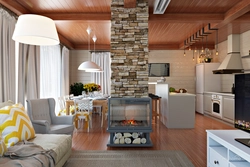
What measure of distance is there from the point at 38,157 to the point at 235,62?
6040 mm

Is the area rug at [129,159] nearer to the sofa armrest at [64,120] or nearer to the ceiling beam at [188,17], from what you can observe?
the sofa armrest at [64,120]

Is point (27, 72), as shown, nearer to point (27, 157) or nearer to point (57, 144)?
point (57, 144)

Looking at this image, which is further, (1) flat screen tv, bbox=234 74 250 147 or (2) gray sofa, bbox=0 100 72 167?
(2) gray sofa, bbox=0 100 72 167

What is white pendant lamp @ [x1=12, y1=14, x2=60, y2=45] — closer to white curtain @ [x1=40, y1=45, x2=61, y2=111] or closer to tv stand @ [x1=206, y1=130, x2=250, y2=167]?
tv stand @ [x1=206, y1=130, x2=250, y2=167]

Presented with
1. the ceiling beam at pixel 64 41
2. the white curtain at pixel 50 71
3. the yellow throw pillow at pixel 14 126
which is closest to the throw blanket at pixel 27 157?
the yellow throw pillow at pixel 14 126

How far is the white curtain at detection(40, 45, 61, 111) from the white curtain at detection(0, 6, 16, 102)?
1.76 meters

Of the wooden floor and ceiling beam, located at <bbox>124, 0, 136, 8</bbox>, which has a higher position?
ceiling beam, located at <bbox>124, 0, 136, 8</bbox>

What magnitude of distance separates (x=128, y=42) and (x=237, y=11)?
2.27 meters

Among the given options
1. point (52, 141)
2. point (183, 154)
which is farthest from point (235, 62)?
point (52, 141)

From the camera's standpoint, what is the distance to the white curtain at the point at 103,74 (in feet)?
27.9

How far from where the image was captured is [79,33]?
6570 millimetres

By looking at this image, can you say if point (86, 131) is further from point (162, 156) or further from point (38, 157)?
point (38, 157)

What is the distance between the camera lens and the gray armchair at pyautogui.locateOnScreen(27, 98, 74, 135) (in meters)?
3.44

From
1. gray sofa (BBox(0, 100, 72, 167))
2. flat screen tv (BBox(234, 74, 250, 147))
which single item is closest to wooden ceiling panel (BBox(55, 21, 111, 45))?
gray sofa (BBox(0, 100, 72, 167))
